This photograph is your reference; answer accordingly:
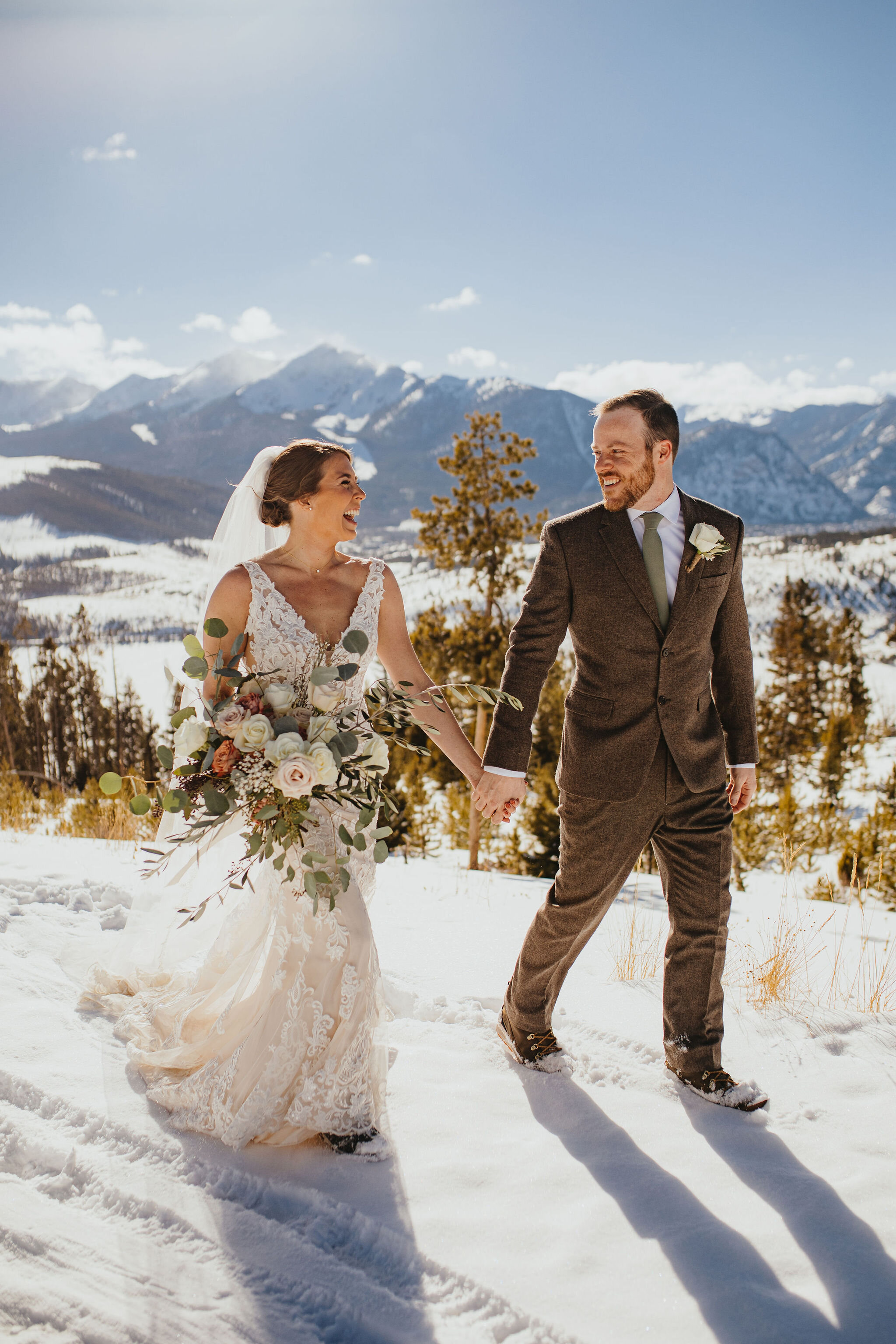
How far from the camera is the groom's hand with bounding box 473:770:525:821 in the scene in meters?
3.32

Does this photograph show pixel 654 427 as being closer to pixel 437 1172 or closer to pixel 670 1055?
pixel 670 1055

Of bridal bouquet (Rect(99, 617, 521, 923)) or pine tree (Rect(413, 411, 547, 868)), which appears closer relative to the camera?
bridal bouquet (Rect(99, 617, 521, 923))

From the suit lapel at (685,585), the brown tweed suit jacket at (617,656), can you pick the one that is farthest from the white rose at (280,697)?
the suit lapel at (685,585)

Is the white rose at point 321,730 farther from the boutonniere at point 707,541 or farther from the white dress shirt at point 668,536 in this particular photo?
the boutonniere at point 707,541

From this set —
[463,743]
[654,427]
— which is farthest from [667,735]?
[654,427]

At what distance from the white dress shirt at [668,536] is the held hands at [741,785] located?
34.0 inches

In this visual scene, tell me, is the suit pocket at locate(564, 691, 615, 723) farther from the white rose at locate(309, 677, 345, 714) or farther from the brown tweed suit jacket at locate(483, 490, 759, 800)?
the white rose at locate(309, 677, 345, 714)

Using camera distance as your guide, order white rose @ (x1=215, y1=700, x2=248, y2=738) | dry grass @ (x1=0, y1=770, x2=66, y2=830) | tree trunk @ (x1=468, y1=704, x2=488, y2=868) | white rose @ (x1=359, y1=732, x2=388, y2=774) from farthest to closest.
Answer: tree trunk @ (x1=468, y1=704, x2=488, y2=868) < dry grass @ (x1=0, y1=770, x2=66, y2=830) < white rose @ (x1=359, y1=732, x2=388, y2=774) < white rose @ (x1=215, y1=700, x2=248, y2=738)

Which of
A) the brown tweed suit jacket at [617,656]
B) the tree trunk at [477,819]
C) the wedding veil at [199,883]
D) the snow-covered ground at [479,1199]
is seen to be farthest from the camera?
the tree trunk at [477,819]

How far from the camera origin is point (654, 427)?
317cm

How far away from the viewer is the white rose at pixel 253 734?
2.69 meters

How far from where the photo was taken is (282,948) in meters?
3.08

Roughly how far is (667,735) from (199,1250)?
7.44 ft

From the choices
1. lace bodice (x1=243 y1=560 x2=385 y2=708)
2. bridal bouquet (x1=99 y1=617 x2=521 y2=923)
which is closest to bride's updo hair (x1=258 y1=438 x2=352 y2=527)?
lace bodice (x1=243 y1=560 x2=385 y2=708)
